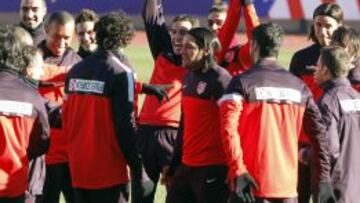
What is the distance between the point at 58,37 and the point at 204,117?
5.80 ft

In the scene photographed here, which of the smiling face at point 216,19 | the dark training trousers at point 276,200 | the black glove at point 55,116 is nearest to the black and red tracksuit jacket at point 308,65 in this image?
the smiling face at point 216,19

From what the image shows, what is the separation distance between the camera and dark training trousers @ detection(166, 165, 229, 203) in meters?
7.72

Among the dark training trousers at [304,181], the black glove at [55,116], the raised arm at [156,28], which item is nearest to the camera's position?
the black glove at [55,116]

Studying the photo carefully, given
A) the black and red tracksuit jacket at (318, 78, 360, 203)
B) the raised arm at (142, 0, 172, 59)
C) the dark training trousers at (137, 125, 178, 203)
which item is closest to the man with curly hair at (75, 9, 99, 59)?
the raised arm at (142, 0, 172, 59)

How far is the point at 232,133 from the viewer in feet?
23.0

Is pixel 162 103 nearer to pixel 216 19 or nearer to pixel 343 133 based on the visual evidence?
pixel 216 19

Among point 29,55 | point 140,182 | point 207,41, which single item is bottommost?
point 140,182

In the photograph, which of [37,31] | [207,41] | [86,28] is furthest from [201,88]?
[37,31]

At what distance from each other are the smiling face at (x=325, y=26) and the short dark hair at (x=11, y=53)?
3073 mm

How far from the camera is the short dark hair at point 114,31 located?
7.59 m

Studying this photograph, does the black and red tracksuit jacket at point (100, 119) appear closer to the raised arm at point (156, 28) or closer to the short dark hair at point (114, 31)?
the short dark hair at point (114, 31)

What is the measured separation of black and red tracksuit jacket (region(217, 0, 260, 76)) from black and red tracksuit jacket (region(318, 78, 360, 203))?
1203 millimetres

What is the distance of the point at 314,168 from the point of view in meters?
7.55

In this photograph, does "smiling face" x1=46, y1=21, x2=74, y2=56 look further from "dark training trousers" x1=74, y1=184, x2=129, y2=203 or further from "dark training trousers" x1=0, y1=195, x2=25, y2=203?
"dark training trousers" x1=0, y1=195, x2=25, y2=203
